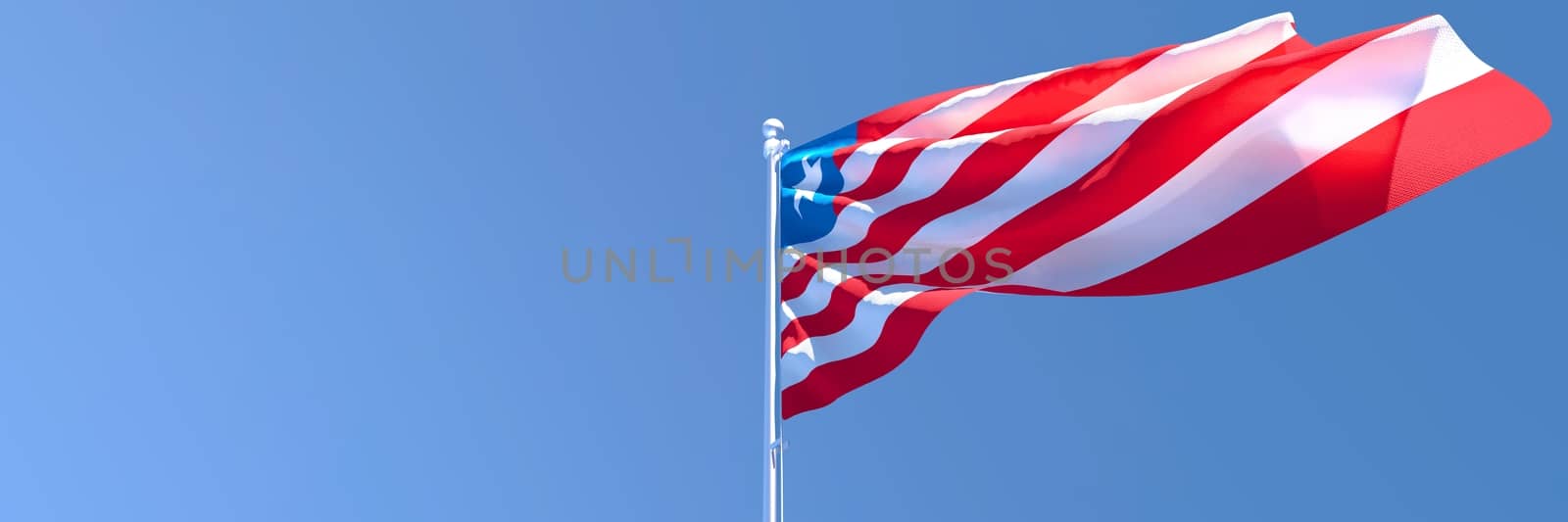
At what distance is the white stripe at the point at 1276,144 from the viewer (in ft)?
19.7

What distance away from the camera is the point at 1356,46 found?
614 centimetres

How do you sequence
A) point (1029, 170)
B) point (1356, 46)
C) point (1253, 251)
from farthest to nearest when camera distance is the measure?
point (1029, 170)
point (1253, 251)
point (1356, 46)

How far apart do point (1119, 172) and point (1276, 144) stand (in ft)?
2.86

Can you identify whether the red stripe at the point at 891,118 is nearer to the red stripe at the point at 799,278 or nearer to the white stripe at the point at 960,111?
the white stripe at the point at 960,111

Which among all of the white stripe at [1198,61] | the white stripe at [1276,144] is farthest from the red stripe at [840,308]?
the white stripe at [1198,61]

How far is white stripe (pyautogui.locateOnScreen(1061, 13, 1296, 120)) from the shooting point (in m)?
7.09

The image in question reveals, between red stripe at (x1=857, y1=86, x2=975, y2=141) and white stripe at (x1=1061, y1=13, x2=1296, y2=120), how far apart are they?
105 centimetres

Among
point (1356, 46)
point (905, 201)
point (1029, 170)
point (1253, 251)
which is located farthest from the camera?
point (905, 201)

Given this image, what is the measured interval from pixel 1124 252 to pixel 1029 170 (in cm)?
74

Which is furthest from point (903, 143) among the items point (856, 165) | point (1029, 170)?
point (1029, 170)

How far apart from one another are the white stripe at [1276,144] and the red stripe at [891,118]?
149cm

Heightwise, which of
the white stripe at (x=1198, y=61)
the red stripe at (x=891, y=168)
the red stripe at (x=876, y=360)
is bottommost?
the red stripe at (x=876, y=360)

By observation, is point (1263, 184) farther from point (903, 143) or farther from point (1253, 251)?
point (903, 143)

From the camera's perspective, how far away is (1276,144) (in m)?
6.39
